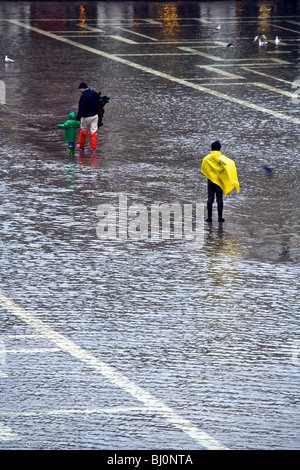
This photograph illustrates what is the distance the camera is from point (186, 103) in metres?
20.3

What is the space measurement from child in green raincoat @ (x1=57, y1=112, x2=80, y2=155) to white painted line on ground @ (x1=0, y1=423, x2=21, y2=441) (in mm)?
9586

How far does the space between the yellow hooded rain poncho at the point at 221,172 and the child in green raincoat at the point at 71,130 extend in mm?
4046

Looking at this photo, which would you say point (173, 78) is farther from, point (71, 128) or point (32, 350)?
point (32, 350)

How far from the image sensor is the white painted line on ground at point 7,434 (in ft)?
22.1

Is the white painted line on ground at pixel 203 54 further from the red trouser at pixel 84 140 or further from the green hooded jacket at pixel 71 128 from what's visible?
the green hooded jacket at pixel 71 128

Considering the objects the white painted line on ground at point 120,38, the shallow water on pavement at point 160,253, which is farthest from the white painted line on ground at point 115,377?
the white painted line on ground at point 120,38

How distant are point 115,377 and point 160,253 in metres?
3.62

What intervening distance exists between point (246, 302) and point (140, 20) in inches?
973

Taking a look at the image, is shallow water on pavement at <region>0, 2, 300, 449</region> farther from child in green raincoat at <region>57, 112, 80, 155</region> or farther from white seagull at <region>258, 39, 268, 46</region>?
white seagull at <region>258, 39, 268, 46</region>

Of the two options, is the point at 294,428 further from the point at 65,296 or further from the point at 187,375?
the point at 65,296

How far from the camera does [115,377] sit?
780cm

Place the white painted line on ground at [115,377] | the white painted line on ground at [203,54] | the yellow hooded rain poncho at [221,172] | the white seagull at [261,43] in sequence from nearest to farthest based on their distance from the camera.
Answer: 1. the white painted line on ground at [115,377]
2. the yellow hooded rain poncho at [221,172]
3. the white painted line on ground at [203,54]
4. the white seagull at [261,43]

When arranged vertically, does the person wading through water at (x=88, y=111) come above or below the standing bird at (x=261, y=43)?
below
